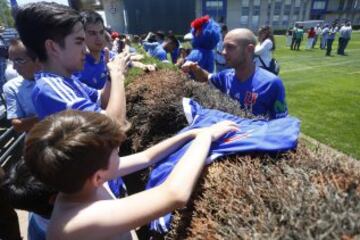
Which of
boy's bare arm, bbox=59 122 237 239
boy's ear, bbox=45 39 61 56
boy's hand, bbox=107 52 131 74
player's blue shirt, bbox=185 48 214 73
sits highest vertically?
boy's ear, bbox=45 39 61 56

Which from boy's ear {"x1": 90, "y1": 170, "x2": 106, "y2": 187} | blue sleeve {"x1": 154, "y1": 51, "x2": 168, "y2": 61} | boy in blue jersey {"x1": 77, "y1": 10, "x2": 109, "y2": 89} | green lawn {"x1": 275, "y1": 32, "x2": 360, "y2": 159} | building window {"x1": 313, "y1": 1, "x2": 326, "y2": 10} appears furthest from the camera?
building window {"x1": 313, "y1": 1, "x2": 326, "y2": 10}

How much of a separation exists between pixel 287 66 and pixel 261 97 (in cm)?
1456

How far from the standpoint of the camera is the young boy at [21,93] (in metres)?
3.17

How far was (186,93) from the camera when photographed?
3.30 m

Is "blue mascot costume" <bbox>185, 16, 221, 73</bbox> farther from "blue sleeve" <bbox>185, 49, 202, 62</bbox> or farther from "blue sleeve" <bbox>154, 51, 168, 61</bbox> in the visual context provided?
"blue sleeve" <bbox>154, 51, 168, 61</bbox>

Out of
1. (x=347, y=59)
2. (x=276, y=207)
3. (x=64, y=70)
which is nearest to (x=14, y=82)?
(x=64, y=70)

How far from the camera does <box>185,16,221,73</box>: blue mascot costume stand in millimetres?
5363

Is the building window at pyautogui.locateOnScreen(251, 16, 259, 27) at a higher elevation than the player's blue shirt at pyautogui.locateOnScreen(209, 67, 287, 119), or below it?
below

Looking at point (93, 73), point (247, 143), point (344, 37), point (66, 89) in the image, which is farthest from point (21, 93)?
point (344, 37)

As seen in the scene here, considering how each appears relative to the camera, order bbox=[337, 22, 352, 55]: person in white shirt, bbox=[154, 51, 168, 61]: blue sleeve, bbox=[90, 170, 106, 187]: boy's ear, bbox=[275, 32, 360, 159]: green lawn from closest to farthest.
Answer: bbox=[90, 170, 106, 187]: boy's ear < bbox=[275, 32, 360, 159]: green lawn < bbox=[154, 51, 168, 61]: blue sleeve < bbox=[337, 22, 352, 55]: person in white shirt

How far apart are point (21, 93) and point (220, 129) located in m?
2.55

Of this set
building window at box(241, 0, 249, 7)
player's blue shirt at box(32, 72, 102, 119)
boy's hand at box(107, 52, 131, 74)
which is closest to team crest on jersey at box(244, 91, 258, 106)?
boy's hand at box(107, 52, 131, 74)

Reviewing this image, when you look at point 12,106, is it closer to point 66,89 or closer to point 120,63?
point 120,63

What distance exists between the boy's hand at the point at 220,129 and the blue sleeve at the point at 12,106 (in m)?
2.41
